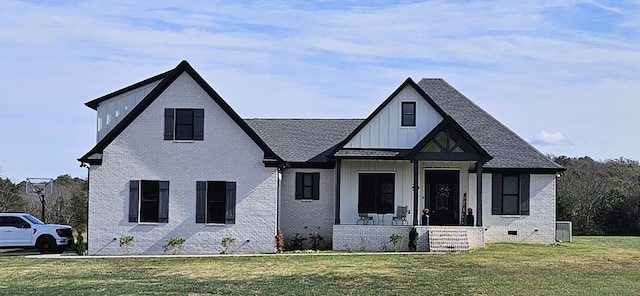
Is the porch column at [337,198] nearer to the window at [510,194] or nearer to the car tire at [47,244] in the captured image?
the window at [510,194]

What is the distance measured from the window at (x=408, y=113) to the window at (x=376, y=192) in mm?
A: 2474

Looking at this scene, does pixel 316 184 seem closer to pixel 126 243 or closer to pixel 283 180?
pixel 283 180

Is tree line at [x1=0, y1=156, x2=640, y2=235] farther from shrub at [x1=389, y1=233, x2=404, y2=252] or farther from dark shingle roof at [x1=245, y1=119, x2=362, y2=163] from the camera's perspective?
shrub at [x1=389, y1=233, x2=404, y2=252]

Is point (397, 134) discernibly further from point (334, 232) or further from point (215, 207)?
point (215, 207)

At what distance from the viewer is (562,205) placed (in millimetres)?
46562

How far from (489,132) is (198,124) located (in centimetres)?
1274

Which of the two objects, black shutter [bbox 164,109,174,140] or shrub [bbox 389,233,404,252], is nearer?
shrub [bbox 389,233,404,252]

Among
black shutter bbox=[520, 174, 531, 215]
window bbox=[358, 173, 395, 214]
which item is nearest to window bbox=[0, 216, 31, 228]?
window bbox=[358, 173, 395, 214]

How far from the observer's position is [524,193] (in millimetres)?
33906

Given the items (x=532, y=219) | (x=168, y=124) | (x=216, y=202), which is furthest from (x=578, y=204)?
(x=168, y=124)

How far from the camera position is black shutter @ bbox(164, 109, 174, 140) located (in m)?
30.3

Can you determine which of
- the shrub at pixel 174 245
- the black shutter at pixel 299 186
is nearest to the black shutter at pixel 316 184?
the black shutter at pixel 299 186

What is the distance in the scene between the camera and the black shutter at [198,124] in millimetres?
30281

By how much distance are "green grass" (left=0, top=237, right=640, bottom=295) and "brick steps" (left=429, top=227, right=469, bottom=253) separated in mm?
760
